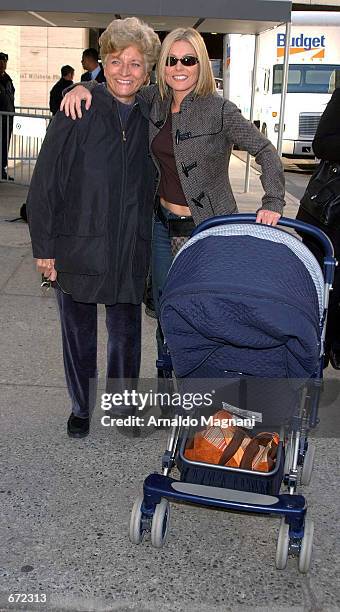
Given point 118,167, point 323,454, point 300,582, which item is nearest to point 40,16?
point 118,167

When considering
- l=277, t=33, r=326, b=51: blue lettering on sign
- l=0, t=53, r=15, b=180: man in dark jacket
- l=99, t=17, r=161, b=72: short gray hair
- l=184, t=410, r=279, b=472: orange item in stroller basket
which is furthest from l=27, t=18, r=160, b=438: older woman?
l=277, t=33, r=326, b=51: blue lettering on sign

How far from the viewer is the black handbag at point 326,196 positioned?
4.36 m

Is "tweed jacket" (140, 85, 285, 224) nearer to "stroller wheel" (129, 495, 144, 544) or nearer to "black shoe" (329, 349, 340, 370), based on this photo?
"stroller wheel" (129, 495, 144, 544)

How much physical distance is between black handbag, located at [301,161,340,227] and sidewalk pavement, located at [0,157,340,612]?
3.82 feet

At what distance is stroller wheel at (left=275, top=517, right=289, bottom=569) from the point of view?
9.70 ft

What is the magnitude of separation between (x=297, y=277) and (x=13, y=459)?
182 cm

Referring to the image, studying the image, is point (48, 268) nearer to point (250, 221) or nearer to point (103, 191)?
point (103, 191)

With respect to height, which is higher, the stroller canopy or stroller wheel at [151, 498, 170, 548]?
the stroller canopy

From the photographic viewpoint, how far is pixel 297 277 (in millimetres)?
2992

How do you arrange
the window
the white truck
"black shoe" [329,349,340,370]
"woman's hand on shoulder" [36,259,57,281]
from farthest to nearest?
the window, the white truck, "black shoe" [329,349,340,370], "woman's hand on shoulder" [36,259,57,281]

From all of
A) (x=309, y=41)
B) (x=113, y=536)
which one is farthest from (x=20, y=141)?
(x=309, y=41)

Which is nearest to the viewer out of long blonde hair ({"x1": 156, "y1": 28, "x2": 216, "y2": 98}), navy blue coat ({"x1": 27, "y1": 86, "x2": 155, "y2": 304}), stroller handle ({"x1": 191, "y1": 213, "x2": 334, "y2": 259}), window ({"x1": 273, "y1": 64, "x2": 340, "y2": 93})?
stroller handle ({"x1": 191, "y1": 213, "x2": 334, "y2": 259})

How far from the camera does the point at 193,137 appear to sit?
3.63 m

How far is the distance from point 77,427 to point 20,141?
8.33 metres
